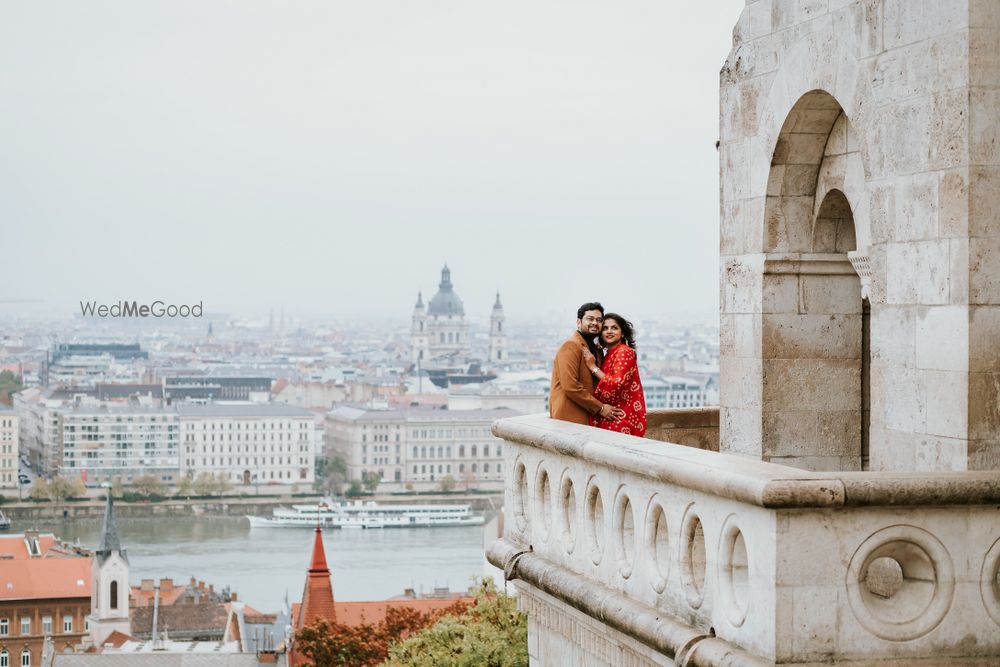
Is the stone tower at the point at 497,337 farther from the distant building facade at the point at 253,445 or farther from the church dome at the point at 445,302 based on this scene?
the distant building facade at the point at 253,445

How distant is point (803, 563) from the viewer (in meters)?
2.66

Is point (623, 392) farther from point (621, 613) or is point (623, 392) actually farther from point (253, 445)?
point (253, 445)

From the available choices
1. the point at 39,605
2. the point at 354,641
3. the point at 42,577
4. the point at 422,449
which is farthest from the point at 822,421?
the point at 422,449

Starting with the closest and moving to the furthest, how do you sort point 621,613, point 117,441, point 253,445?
point 621,613 < point 117,441 < point 253,445

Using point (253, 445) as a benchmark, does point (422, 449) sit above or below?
below

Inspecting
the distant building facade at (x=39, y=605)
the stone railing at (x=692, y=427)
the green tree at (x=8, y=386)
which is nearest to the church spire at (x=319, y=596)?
the distant building facade at (x=39, y=605)

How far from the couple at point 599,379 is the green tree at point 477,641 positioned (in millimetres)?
2852

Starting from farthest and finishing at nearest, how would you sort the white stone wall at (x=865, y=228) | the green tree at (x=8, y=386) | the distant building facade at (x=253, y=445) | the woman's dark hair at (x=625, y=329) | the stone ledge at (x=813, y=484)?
1. the green tree at (x=8, y=386)
2. the distant building facade at (x=253, y=445)
3. the woman's dark hair at (x=625, y=329)
4. the white stone wall at (x=865, y=228)
5. the stone ledge at (x=813, y=484)

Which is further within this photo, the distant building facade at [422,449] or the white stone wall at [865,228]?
the distant building facade at [422,449]

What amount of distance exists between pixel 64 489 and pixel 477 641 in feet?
263

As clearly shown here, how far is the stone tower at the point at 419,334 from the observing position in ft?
467

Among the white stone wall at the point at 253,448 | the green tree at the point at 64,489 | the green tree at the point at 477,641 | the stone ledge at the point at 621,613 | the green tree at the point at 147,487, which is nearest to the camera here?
the stone ledge at the point at 621,613

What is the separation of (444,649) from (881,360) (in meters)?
4.94

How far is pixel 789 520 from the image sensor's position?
8.71ft
